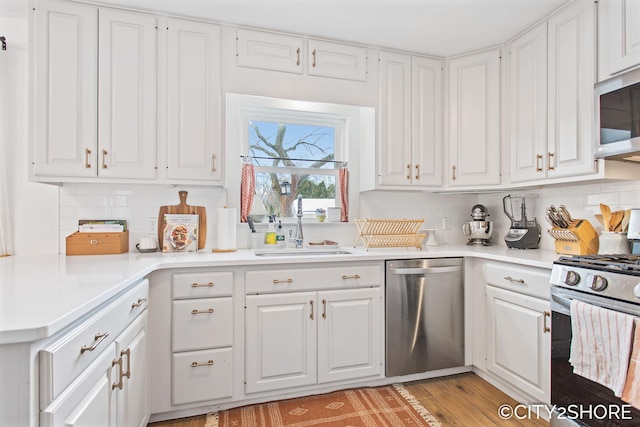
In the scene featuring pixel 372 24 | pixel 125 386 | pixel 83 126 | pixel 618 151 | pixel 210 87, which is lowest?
pixel 125 386

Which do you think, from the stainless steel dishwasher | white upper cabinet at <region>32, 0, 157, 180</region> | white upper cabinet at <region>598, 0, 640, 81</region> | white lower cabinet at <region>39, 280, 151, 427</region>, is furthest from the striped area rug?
white upper cabinet at <region>598, 0, 640, 81</region>

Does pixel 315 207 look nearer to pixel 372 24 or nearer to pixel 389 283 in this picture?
pixel 389 283

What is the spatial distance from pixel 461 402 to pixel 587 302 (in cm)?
99

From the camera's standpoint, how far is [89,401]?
1057 mm

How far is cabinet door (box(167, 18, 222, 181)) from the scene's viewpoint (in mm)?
2160

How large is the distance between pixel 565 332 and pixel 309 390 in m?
1.42

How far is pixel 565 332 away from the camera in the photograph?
162 cm

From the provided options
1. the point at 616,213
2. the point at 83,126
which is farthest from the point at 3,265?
the point at 616,213

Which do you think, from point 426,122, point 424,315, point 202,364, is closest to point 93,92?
point 202,364

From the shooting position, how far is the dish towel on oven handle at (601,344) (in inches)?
52.0

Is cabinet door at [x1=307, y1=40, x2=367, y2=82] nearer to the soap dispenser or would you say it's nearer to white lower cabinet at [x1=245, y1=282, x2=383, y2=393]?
the soap dispenser

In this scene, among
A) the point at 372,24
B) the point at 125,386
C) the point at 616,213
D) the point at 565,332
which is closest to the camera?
the point at 125,386

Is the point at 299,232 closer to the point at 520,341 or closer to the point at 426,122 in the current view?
the point at 426,122

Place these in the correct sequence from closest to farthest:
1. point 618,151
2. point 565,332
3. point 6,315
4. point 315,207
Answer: point 6,315 → point 565,332 → point 618,151 → point 315,207
